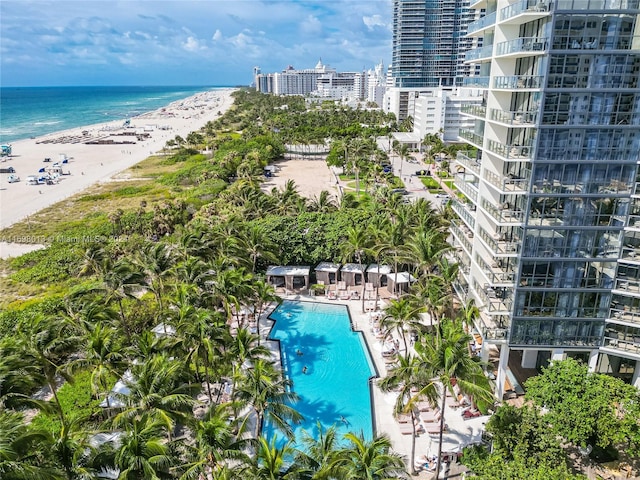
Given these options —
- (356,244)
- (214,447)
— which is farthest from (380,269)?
(214,447)

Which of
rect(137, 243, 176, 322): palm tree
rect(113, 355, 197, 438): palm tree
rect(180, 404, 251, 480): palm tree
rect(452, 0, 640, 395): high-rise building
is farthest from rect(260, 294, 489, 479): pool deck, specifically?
rect(137, 243, 176, 322): palm tree

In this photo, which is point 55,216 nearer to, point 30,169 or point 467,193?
point 30,169

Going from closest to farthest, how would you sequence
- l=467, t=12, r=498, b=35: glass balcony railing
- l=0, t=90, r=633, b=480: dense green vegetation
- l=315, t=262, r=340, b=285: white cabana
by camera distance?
l=0, t=90, r=633, b=480: dense green vegetation → l=467, t=12, r=498, b=35: glass balcony railing → l=315, t=262, r=340, b=285: white cabana

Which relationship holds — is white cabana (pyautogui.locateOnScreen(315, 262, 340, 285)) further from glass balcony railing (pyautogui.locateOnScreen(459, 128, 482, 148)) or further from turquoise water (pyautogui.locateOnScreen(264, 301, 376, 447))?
glass balcony railing (pyautogui.locateOnScreen(459, 128, 482, 148))

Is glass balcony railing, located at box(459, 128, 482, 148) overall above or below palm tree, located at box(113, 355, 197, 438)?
above

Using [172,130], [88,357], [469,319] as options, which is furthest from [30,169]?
[469,319]
